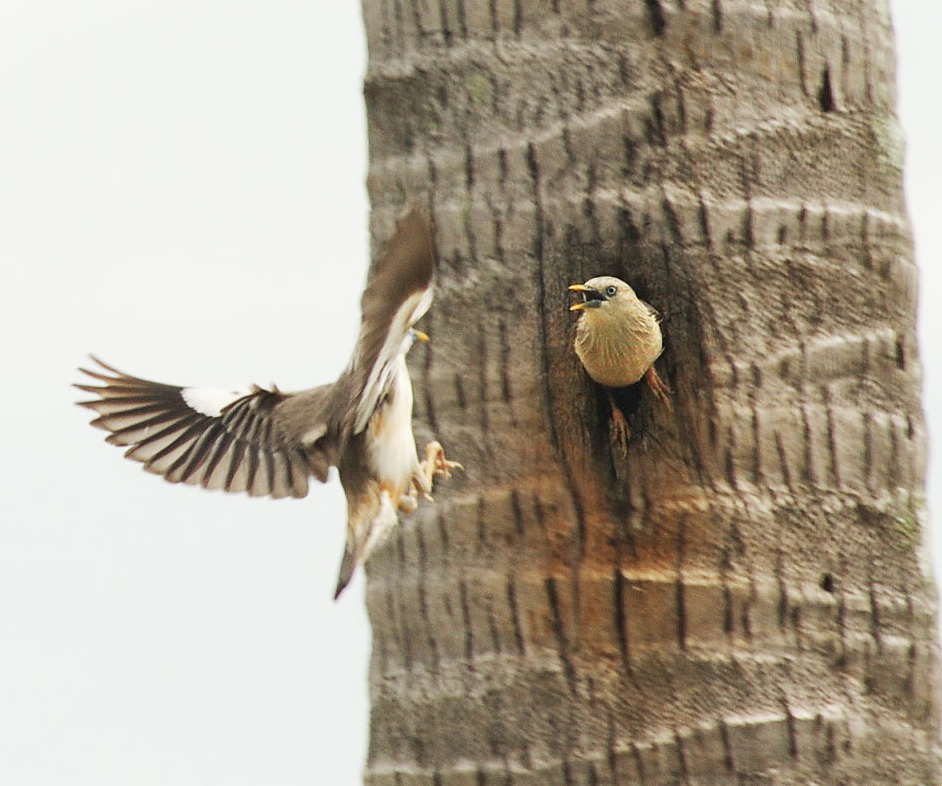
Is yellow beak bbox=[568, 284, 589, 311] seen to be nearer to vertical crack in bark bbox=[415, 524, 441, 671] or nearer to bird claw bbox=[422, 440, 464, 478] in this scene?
bird claw bbox=[422, 440, 464, 478]

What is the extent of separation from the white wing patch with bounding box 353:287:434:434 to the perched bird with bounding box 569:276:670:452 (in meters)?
0.34

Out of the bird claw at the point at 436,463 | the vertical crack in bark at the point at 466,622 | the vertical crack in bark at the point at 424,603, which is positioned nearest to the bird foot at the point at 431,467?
the bird claw at the point at 436,463

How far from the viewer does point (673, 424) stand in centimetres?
301

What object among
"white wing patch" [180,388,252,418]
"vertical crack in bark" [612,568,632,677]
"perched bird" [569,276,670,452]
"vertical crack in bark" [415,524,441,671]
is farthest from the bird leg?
"white wing patch" [180,388,252,418]

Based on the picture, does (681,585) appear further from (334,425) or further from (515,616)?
(334,425)

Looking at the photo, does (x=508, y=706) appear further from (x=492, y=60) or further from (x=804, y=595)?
(x=492, y=60)

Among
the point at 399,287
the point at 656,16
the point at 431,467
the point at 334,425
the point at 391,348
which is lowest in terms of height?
the point at 431,467

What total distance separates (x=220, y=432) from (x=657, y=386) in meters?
1.35

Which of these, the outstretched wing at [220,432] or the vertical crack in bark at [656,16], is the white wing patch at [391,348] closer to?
the outstretched wing at [220,432]

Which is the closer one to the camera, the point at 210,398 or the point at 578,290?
the point at 578,290

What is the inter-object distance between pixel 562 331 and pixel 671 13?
2.33ft

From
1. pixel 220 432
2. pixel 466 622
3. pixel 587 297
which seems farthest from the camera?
pixel 220 432

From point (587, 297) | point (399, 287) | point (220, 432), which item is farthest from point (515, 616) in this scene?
point (220, 432)

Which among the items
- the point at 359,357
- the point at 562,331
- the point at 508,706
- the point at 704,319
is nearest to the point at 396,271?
the point at 359,357
